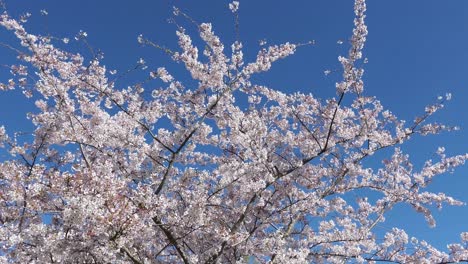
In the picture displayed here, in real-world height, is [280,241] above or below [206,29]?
below

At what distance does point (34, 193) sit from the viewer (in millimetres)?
6445

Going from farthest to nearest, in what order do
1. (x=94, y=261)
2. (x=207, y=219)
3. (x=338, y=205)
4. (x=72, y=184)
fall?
(x=338, y=205), (x=207, y=219), (x=94, y=261), (x=72, y=184)

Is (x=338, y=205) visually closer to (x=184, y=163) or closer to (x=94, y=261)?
(x=184, y=163)

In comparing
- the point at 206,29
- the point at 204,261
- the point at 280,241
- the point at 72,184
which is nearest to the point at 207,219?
the point at 204,261

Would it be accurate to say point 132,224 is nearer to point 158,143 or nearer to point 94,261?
point 94,261

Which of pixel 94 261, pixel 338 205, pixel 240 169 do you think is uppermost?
pixel 338 205

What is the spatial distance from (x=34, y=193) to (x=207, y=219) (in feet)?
10.5

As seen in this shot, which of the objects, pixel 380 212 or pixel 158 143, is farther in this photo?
pixel 380 212

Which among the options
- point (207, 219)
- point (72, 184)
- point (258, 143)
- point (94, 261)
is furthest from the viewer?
point (258, 143)

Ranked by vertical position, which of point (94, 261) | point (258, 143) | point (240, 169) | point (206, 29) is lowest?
point (94, 261)

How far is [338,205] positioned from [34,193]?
7847 mm

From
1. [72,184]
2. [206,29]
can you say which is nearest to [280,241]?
[72,184]

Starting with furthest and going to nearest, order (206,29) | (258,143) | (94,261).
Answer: (206,29)
(258,143)
(94,261)

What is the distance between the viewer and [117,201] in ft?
21.5
